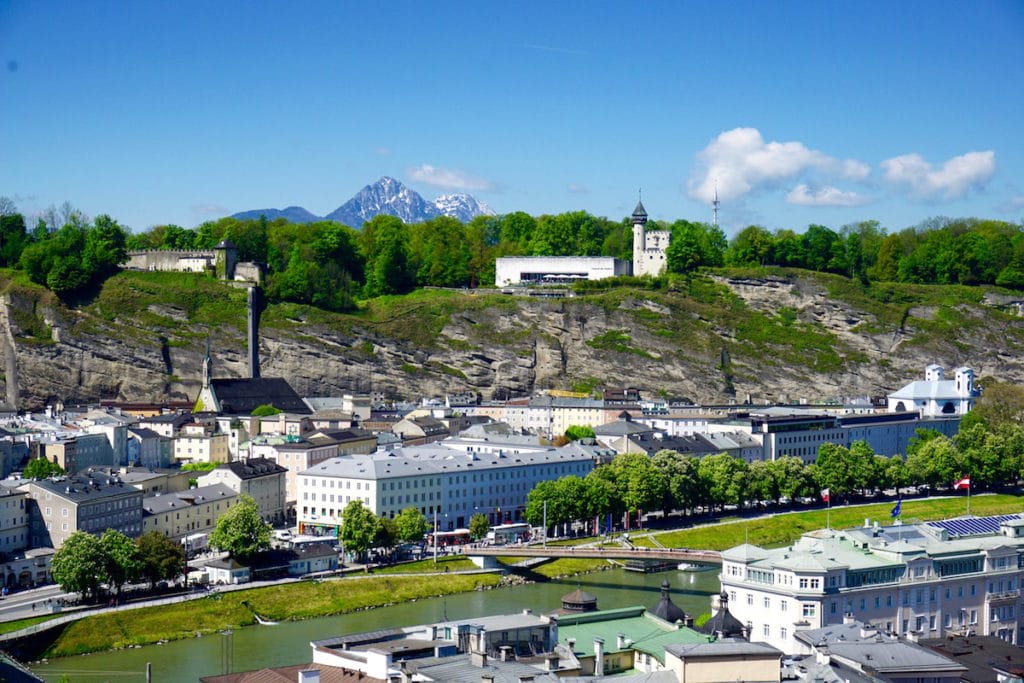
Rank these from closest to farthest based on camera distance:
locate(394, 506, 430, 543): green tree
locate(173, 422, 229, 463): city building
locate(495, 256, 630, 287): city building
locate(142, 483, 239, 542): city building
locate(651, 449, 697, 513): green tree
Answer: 1. locate(394, 506, 430, 543): green tree
2. locate(142, 483, 239, 542): city building
3. locate(651, 449, 697, 513): green tree
4. locate(173, 422, 229, 463): city building
5. locate(495, 256, 630, 287): city building

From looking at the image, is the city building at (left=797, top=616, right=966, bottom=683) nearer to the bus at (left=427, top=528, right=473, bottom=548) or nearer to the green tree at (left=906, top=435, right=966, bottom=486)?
the bus at (left=427, top=528, right=473, bottom=548)

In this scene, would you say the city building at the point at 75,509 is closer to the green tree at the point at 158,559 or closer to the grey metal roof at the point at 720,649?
the green tree at the point at 158,559

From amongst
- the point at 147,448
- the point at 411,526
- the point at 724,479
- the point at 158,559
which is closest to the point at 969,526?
the point at 411,526

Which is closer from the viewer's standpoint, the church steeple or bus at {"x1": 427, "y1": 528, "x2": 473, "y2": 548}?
bus at {"x1": 427, "y1": 528, "x2": 473, "y2": 548}

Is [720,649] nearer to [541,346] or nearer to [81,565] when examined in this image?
[81,565]

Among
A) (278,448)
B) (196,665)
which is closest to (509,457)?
(278,448)

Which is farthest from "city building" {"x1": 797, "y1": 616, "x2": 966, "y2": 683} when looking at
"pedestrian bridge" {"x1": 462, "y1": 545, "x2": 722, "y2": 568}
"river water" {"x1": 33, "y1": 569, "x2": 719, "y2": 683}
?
"pedestrian bridge" {"x1": 462, "y1": 545, "x2": 722, "y2": 568}
